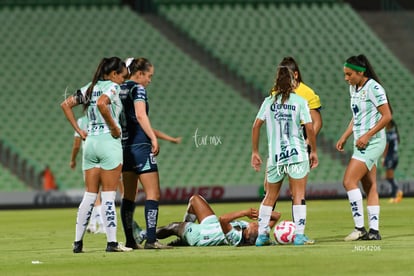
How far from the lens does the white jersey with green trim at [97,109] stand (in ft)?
40.4

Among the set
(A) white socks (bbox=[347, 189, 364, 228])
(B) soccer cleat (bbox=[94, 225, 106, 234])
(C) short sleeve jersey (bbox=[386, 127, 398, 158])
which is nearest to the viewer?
(A) white socks (bbox=[347, 189, 364, 228])

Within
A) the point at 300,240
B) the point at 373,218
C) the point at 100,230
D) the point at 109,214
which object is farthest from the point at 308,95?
Answer: the point at 100,230

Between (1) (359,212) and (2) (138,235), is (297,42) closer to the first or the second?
(1) (359,212)

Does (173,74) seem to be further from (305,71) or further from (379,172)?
(379,172)

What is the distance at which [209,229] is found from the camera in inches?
511

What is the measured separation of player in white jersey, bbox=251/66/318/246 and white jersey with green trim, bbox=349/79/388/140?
3.65ft

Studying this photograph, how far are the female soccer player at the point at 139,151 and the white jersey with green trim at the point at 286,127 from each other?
1176 mm

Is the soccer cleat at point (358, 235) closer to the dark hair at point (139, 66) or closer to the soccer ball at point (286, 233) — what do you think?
the soccer ball at point (286, 233)

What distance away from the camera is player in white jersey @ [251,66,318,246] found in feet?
42.2

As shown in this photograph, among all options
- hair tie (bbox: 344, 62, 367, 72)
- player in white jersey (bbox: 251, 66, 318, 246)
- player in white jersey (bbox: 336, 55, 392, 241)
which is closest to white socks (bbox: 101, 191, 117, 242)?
player in white jersey (bbox: 251, 66, 318, 246)

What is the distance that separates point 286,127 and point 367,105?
1.41 metres

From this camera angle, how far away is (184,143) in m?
32.4

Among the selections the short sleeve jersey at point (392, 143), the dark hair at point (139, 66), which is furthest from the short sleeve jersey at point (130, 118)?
the short sleeve jersey at point (392, 143)

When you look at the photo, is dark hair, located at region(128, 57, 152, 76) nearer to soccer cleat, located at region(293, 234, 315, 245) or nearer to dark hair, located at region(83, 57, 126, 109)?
dark hair, located at region(83, 57, 126, 109)
